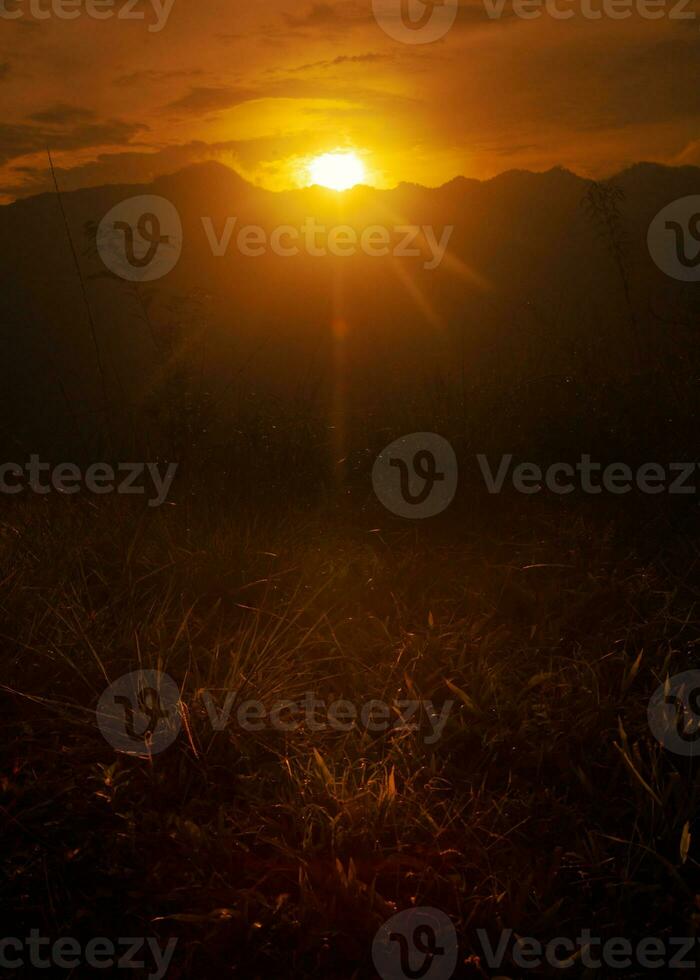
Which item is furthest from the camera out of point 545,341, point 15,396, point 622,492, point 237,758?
point 15,396

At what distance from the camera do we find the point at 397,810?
1.92 metres

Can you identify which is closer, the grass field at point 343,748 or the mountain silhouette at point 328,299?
the grass field at point 343,748

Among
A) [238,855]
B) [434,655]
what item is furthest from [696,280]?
[238,855]

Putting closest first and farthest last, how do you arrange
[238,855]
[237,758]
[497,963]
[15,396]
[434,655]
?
Answer: [497,963] → [238,855] → [237,758] → [434,655] → [15,396]

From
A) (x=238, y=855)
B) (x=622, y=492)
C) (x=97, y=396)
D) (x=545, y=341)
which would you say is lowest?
(x=238, y=855)

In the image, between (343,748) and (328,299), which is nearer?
(343,748)

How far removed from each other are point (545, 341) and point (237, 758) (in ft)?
11.2

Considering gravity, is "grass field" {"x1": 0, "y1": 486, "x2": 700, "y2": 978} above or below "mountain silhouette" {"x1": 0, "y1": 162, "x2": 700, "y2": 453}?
below

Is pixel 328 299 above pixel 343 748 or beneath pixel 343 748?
above

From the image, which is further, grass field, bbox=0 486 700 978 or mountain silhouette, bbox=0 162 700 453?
mountain silhouette, bbox=0 162 700 453

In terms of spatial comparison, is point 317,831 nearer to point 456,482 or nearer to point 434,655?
point 434,655

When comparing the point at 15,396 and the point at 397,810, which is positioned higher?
the point at 15,396

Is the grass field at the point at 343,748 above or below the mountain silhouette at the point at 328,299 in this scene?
below

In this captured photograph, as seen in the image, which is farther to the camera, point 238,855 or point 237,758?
point 237,758
